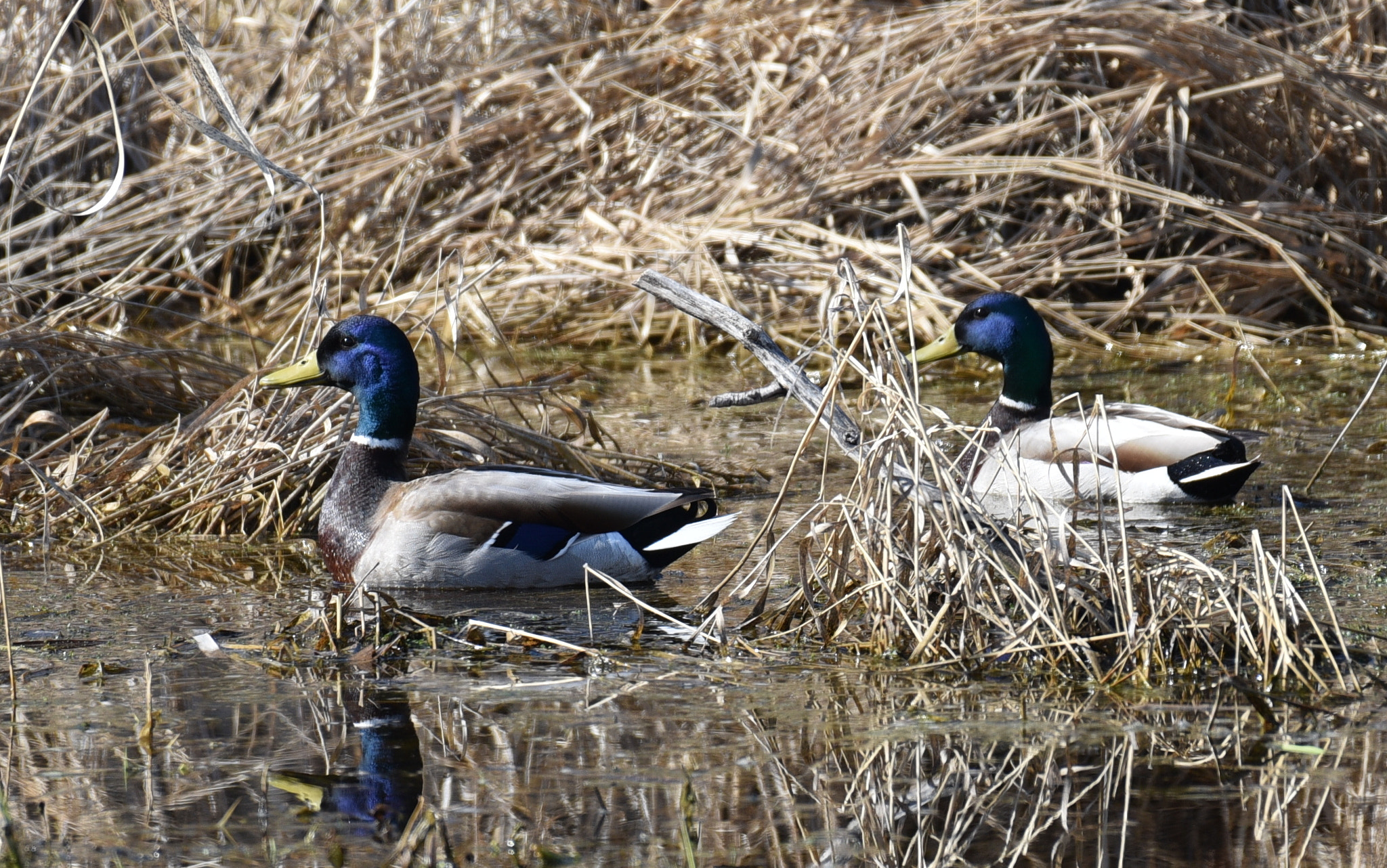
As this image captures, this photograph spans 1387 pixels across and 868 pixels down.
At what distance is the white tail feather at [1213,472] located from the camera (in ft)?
20.0

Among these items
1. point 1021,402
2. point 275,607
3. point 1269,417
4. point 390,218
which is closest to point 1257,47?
point 1269,417

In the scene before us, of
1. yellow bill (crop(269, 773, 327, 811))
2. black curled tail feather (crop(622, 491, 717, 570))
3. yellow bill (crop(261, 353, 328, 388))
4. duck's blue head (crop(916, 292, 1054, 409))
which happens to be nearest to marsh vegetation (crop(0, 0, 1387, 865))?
yellow bill (crop(269, 773, 327, 811))

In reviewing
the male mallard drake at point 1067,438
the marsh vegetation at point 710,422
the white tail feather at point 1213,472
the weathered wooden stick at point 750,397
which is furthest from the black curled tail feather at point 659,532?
the white tail feather at point 1213,472

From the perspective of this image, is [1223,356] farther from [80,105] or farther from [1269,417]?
[80,105]

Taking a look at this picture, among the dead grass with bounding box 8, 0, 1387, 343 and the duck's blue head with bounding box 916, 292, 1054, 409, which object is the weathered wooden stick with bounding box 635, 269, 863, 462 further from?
the dead grass with bounding box 8, 0, 1387, 343

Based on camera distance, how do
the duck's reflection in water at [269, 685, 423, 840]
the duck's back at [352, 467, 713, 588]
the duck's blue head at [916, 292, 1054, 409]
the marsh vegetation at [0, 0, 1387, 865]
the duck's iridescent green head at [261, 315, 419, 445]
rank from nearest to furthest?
the duck's reflection in water at [269, 685, 423, 840]
the marsh vegetation at [0, 0, 1387, 865]
the duck's back at [352, 467, 713, 588]
the duck's iridescent green head at [261, 315, 419, 445]
the duck's blue head at [916, 292, 1054, 409]

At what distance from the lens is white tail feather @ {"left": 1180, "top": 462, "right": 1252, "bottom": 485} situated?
6.09 m

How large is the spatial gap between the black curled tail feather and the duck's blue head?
215cm

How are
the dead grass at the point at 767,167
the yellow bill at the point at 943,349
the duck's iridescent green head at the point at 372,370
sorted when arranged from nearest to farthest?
the duck's iridescent green head at the point at 372,370 → the yellow bill at the point at 943,349 → the dead grass at the point at 767,167

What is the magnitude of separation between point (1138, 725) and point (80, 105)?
956 centimetres

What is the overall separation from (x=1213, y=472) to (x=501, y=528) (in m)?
2.63

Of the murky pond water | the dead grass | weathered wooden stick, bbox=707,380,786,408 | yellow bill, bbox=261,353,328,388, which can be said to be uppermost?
the dead grass

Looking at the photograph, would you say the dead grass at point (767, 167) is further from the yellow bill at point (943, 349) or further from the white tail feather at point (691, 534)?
the white tail feather at point (691, 534)

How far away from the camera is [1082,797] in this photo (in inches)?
123
